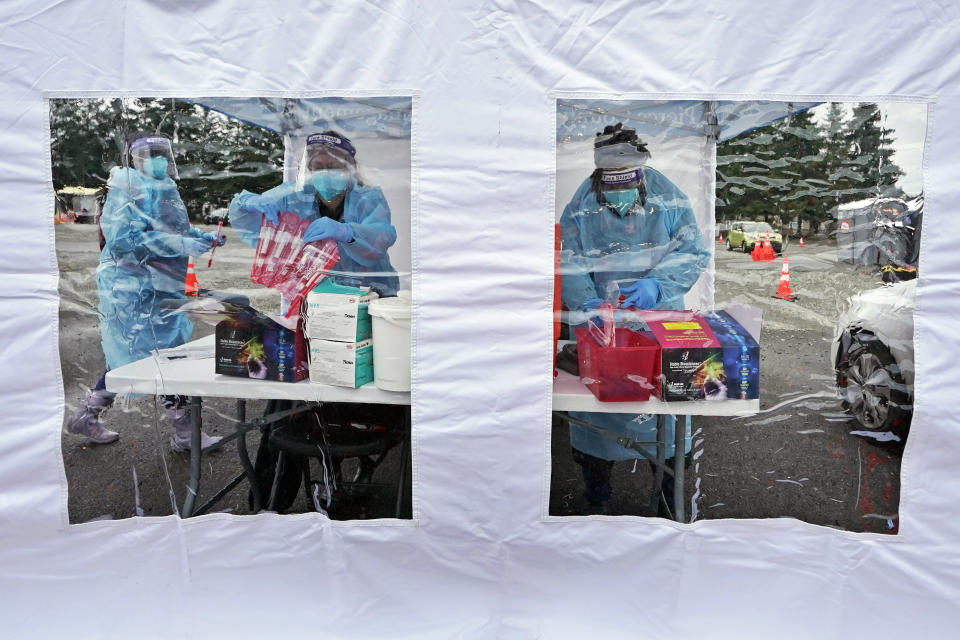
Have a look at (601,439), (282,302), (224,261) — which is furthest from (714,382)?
(224,261)

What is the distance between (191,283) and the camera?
1951 mm

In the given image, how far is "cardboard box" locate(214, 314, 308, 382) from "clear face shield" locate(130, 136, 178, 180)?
477 millimetres

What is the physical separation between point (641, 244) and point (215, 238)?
1.37 m

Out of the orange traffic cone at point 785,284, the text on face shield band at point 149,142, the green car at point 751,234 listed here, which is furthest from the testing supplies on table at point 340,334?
the orange traffic cone at point 785,284

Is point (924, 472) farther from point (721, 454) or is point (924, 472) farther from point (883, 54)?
point (883, 54)

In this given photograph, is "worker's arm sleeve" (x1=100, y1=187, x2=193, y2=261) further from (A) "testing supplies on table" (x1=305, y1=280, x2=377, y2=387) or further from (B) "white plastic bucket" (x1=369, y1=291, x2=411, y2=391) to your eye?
(B) "white plastic bucket" (x1=369, y1=291, x2=411, y2=391)

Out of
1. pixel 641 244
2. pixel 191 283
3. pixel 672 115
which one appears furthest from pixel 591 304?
pixel 191 283

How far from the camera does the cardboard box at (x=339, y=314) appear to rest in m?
1.81

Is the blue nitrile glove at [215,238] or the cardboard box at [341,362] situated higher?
the blue nitrile glove at [215,238]

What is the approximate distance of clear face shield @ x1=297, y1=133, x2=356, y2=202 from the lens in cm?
199

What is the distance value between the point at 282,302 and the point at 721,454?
4.75 ft

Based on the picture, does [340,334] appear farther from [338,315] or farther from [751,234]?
[751,234]

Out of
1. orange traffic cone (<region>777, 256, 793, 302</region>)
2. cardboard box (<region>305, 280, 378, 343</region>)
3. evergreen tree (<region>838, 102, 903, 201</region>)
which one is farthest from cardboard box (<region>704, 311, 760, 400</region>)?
cardboard box (<region>305, 280, 378, 343</region>)

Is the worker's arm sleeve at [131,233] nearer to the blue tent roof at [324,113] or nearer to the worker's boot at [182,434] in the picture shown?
the blue tent roof at [324,113]
